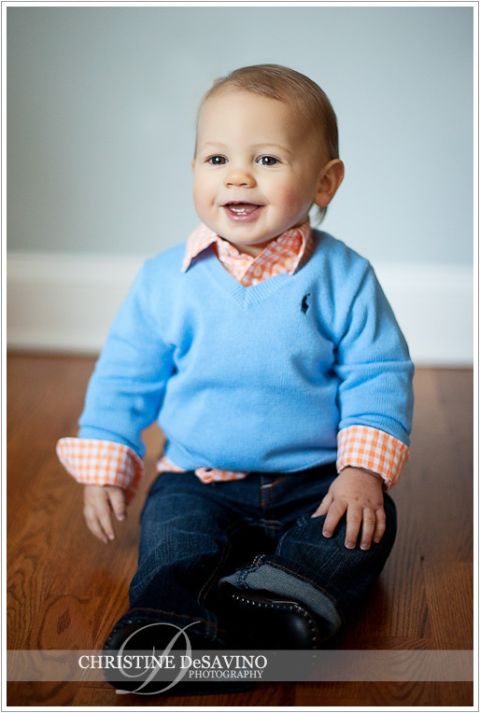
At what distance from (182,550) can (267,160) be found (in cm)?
42

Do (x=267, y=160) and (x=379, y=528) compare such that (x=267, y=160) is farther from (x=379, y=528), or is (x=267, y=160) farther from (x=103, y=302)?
(x=103, y=302)

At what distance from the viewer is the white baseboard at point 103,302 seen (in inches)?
68.2

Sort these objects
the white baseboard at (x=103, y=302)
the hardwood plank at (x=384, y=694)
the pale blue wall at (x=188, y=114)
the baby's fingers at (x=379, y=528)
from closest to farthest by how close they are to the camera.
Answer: the hardwood plank at (x=384, y=694)
the baby's fingers at (x=379, y=528)
the pale blue wall at (x=188, y=114)
the white baseboard at (x=103, y=302)

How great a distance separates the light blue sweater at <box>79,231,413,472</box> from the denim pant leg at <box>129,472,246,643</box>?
5cm

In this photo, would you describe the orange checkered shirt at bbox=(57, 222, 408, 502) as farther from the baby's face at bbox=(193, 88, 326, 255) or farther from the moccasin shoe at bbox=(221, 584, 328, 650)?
the moccasin shoe at bbox=(221, 584, 328, 650)

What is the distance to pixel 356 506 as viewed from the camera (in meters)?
1.07

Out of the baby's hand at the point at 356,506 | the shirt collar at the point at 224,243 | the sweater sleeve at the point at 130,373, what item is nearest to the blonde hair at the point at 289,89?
the shirt collar at the point at 224,243

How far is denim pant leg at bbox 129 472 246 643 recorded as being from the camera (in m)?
0.98

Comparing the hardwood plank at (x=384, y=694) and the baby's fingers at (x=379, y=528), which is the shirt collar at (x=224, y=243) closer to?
the baby's fingers at (x=379, y=528)

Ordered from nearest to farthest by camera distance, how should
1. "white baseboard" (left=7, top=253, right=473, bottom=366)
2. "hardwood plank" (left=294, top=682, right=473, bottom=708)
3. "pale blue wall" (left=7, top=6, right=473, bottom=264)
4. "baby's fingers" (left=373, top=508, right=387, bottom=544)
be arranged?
1. "hardwood plank" (left=294, top=682, right=473, bottom=708)
2. "baby's fingers" (left=373, top=508, right=387, bottom=544)
3. "pale blue wall" (left=7, top=6, right=473, bottom=264)
4. "white baseboard" (left=7, top=253, right=473, bottom=366)

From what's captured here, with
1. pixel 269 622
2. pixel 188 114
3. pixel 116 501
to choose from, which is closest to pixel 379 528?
pixel 269 622

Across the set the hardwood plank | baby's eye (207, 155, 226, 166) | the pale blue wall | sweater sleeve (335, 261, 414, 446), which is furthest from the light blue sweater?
the pale blue wall

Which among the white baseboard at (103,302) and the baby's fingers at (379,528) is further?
the white baseboard at (103,302)

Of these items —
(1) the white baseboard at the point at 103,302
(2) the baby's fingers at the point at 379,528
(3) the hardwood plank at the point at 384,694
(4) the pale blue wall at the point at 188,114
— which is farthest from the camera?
(1) the white baseboard at the point at 103,302
